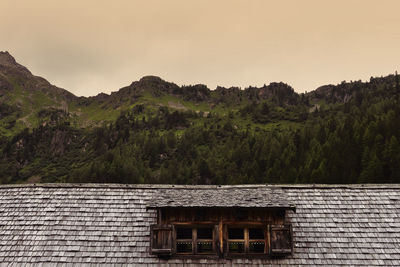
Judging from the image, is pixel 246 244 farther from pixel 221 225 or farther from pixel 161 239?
pixel 161 239

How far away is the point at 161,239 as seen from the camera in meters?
13.0

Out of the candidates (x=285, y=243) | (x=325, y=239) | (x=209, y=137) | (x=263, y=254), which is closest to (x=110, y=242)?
(x=263, y=254)

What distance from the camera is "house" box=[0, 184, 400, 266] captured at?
12859 mm

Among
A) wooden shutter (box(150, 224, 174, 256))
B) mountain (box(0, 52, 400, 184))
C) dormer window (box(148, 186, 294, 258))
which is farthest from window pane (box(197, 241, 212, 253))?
mountain (box(0, 52, 400, 184))

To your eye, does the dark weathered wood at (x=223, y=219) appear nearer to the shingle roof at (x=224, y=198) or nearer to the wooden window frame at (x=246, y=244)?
the wooden window frame at (x=246, y=244)

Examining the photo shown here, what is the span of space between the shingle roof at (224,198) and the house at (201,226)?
0.15 ft

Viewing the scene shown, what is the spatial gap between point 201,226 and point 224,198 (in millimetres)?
1653

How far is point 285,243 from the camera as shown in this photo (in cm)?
1292

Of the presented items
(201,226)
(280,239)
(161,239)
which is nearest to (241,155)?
(201,226)

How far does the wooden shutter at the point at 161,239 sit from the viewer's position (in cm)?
1273

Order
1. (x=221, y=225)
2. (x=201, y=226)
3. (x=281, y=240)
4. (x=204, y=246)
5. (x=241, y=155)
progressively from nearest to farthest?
(x=281, y=240) → (x=221, y=225) → (x=201, y=226) → (x=204, y=246) → (x=241, y=155)

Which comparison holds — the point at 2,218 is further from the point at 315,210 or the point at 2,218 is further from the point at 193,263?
the point at 315,210

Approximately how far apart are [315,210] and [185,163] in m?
122

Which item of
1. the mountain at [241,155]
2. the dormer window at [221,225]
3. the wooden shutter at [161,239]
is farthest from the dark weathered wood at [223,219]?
the mountain at [241,155]
